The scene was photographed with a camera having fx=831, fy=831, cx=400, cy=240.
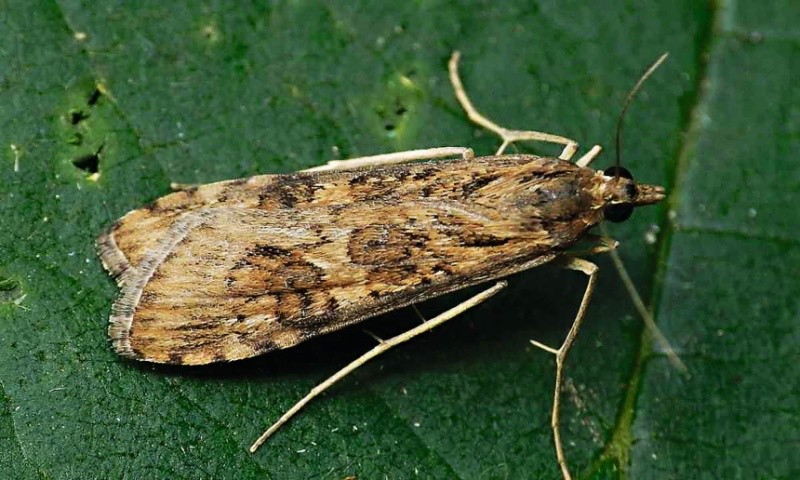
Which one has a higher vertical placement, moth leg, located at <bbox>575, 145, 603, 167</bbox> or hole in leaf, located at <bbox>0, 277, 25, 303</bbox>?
moth leg, located at <bbox>575, 145, 603, 167</bbox>

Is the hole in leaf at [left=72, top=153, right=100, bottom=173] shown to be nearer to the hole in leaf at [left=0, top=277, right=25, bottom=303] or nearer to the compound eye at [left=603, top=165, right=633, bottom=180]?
the hole in leaf at [left=0, top=277, right=25, bottom=303]

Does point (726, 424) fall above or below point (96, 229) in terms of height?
below

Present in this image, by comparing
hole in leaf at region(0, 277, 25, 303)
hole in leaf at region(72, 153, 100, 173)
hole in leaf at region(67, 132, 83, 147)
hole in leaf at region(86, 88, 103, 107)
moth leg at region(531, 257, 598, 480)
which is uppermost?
hole in leaf at region(86, 88, 103, 107)

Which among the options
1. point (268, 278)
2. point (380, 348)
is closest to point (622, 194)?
point (380, 348)

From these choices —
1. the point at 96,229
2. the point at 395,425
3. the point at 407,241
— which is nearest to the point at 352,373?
the point at 395,425

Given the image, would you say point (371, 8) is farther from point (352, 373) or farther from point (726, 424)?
point (726, 424)

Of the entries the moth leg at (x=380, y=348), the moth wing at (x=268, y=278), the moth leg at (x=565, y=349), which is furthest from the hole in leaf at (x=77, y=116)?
the moth leg at (x=565, y=349)

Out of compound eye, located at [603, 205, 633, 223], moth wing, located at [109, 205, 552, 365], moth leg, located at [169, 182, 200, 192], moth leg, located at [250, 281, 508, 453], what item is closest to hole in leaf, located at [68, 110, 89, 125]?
moth leg, located at [169, 182, 200, 192]
